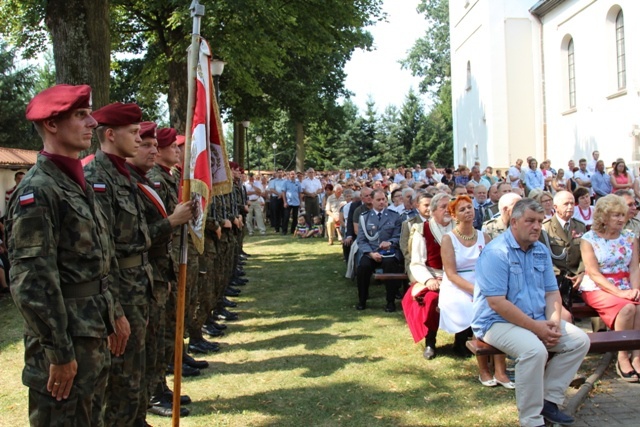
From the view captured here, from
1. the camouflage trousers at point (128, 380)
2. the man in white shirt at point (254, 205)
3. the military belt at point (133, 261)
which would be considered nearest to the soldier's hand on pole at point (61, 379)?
the camouflage trousers at point (128, 380)

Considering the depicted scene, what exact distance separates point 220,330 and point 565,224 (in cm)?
421

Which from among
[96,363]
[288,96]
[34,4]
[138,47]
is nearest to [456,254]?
[96,363]

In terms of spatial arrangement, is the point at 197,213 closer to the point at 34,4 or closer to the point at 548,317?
the point at 548,317

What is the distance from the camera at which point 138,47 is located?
22.6 m

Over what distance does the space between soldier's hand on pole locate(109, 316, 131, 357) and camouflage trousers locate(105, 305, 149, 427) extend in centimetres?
25

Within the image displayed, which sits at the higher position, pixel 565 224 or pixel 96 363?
pixel 565 224

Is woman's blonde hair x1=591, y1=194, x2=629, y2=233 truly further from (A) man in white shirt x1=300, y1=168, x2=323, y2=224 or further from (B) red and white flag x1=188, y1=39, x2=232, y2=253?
(A) man in white shirt x1=300, y1=168, x2=323, y2=224

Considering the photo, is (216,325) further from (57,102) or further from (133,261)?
(57,102)

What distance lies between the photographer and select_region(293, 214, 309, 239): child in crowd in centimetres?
1926

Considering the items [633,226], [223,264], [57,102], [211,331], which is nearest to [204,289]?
[211,331]

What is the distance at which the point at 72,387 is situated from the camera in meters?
2.87

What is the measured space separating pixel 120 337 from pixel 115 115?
137cm

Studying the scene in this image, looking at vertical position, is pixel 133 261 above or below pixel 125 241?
below

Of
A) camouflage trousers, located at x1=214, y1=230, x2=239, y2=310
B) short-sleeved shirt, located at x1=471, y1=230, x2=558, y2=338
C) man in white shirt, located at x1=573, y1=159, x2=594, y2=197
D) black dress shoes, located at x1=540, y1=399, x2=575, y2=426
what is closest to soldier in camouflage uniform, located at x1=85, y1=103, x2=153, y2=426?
short-sleeved shirt, located at x1=471, y1=230, x2=558, y2=338
